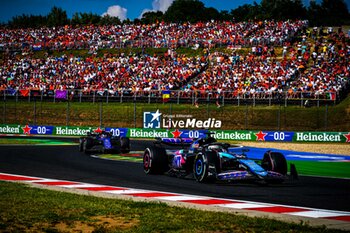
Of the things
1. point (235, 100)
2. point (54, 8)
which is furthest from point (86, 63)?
point (54, 8)

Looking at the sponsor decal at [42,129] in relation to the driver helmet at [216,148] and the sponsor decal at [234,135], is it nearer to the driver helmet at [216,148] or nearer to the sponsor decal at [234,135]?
the sponsor decal at [234,135]

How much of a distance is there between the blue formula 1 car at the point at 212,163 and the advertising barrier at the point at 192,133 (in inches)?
568

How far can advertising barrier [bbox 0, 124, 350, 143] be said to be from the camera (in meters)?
33.8

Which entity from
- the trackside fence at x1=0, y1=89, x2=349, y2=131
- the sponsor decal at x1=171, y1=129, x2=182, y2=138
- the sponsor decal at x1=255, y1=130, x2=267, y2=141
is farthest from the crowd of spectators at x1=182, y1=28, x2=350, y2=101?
the sponsor decal at x1=171, y1=129, x2=182, y2=138

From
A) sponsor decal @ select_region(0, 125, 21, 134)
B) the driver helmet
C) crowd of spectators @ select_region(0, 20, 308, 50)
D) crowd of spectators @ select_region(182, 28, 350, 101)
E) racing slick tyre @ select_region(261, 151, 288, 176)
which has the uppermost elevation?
crowd of spectators @ select_region(0, 20, 308, 50)

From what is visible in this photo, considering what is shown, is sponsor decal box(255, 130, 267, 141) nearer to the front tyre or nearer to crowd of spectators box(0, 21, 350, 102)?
crowd of spectators box(0, 21, 350, 102)

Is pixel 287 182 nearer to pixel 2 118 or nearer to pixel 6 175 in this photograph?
pixel 6 175

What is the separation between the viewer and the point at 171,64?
49375 mm

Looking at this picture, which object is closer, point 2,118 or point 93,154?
point 93,154

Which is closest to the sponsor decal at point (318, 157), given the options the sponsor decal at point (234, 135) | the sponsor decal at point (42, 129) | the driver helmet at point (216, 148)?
the sponsor decal at point (234, 135)

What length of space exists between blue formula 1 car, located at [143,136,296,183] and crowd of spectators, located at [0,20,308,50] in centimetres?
3544

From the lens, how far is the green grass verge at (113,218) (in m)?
8.04

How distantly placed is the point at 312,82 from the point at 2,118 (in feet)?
82.0

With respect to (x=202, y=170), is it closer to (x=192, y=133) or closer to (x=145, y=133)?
(x=192, y=133)
